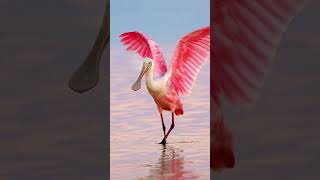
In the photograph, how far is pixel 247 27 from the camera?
5.32 ft

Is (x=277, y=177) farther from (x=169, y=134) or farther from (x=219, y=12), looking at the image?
(x=219, y=12)

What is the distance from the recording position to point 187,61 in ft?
5.38

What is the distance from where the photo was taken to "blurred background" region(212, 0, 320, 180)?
1556mm

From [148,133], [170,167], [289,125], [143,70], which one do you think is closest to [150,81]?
[143,70]

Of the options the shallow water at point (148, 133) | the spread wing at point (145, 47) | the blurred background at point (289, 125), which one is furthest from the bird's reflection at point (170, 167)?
the spread wing at point (145, 47)

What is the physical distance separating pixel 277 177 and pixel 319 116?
0.69ft

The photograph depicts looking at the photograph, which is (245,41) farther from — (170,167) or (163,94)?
(170,167)
